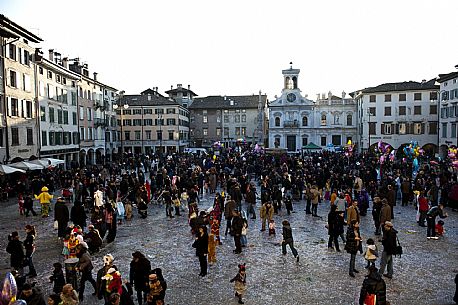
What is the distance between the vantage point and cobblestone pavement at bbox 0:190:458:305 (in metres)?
9.10

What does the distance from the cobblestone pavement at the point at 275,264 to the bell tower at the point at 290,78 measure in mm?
49426

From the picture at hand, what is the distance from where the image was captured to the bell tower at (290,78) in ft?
208

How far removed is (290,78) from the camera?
212 ft

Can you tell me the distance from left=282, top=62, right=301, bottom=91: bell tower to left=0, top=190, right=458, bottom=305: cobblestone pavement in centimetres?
4943

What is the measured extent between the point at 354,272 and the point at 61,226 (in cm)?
981

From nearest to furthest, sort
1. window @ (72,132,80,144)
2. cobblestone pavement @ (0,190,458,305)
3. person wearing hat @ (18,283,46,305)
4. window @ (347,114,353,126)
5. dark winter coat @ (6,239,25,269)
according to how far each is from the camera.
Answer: person wearing hat @ (18,283,46,305)
cobblestone pavement @ (0,190,458,305)
dark winter coat @ (6,239,25,269)
window @ (72,132,80,144)
window @ (347,114,353,126)

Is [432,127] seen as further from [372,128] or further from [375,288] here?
[375,288]

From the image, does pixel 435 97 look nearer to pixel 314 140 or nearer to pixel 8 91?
pixel 314 140

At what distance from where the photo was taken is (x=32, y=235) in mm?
10359

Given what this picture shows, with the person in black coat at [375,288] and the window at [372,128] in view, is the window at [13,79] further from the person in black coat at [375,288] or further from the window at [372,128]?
the window at [372,128]

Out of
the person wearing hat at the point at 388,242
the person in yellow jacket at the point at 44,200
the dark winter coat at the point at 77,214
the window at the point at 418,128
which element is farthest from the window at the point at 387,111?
the dark winter coat at the point at 77,214

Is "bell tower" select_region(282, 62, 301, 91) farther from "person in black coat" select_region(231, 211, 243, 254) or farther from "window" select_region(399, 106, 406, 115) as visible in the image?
"person in black coat" select_region(231, 211, 243, 254)

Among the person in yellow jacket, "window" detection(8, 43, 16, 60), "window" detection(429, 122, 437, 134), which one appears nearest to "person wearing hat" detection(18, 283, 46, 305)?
the person in yellow jacket

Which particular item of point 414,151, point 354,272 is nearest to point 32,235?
point 354,272
